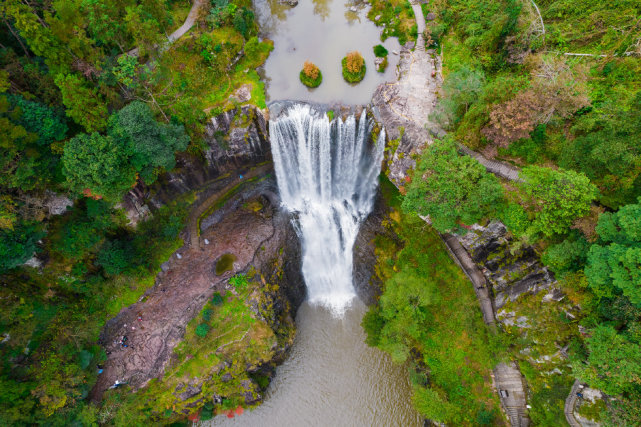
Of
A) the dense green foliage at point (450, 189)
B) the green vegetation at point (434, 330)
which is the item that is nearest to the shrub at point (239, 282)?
the green vegetation at point (434, 330)

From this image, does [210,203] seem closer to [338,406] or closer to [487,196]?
[338,406]

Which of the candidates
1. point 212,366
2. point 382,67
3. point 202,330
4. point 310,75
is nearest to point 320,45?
point 310,75

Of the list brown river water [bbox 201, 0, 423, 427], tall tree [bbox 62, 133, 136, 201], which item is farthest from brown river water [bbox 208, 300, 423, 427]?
tall tree [bbox 62, 133, 136, 201]

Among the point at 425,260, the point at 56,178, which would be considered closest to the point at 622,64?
the point at 425,260

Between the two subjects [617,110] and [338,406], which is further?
[338,406]

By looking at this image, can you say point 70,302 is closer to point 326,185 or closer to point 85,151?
point 85,151

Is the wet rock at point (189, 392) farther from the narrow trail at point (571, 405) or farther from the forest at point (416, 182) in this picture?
the narrow trail at point (571, 405)
